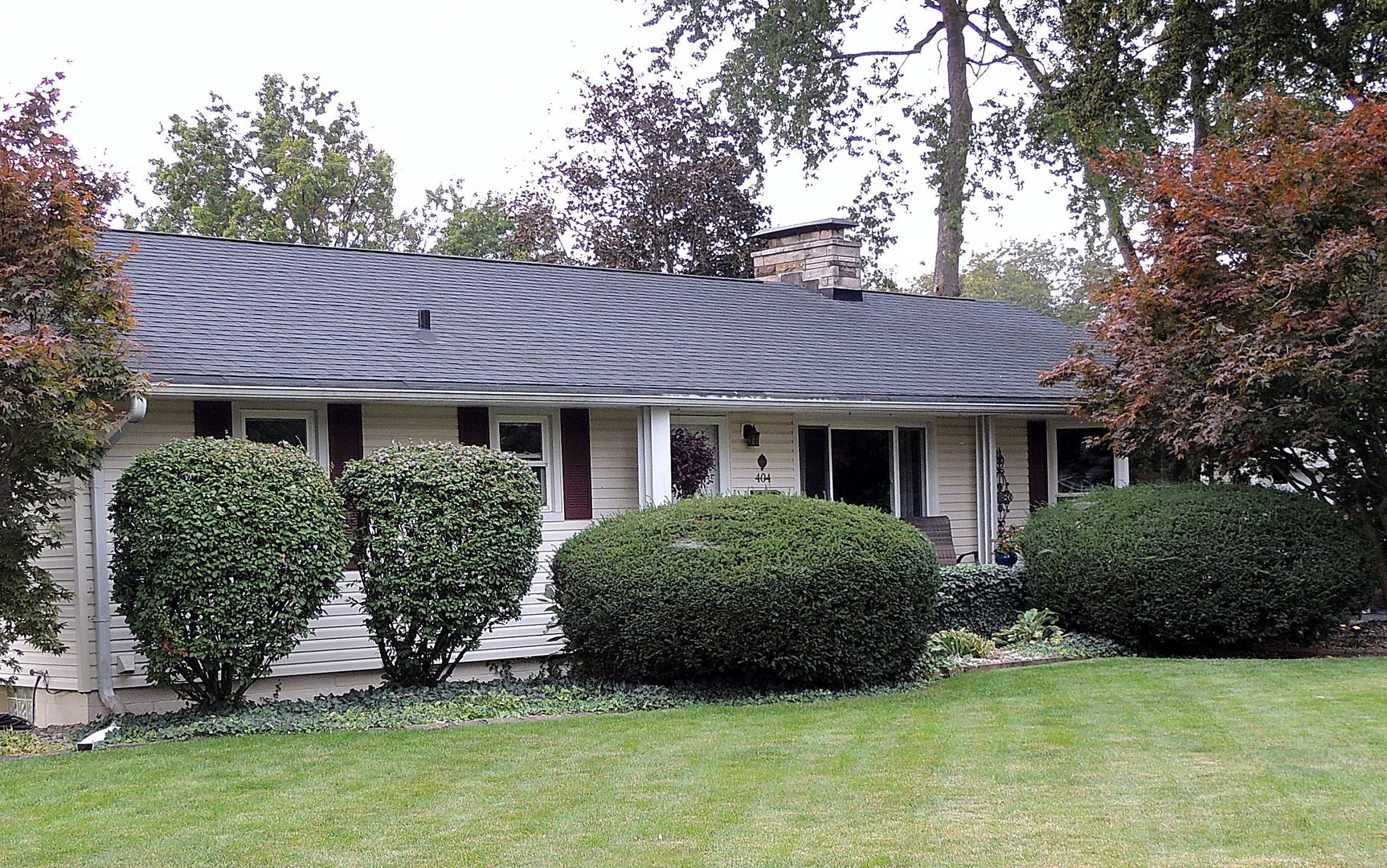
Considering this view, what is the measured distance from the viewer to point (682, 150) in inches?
1219

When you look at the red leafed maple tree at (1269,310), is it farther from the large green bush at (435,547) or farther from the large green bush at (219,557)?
the large green bush at (219,557)

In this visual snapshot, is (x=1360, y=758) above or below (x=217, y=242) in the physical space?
below

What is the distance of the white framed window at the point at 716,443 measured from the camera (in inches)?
554

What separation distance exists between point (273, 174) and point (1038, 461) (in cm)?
2556


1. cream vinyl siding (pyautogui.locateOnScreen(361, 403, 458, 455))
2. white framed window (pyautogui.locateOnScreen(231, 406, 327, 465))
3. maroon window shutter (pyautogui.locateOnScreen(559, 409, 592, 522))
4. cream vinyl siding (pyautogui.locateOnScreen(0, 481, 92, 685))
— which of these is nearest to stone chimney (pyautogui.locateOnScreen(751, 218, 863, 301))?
maroon window shutter (pyautogui.locateOnScreen(559, 409, 592, 522))

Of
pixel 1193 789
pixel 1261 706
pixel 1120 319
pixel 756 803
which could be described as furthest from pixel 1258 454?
pixel 756 803

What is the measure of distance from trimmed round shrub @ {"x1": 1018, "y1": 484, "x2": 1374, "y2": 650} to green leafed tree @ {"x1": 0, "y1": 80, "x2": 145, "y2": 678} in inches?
343

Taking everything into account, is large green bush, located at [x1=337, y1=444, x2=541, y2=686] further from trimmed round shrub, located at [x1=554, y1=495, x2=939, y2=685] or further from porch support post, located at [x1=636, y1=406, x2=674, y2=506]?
porch support post, located at [x1=636, y1=406, x2=674, y2=506]

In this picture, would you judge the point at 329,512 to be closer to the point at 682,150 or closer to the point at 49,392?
the point at 49,392

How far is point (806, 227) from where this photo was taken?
19406mm

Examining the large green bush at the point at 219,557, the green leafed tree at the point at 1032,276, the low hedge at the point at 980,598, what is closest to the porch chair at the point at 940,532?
the low hedge at the point at 980,598

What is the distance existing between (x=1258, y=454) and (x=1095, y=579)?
7.61 ft

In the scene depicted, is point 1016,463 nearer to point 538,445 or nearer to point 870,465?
point 870,465

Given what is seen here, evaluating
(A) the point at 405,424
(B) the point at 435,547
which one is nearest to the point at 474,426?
(A) the point at 405,424
